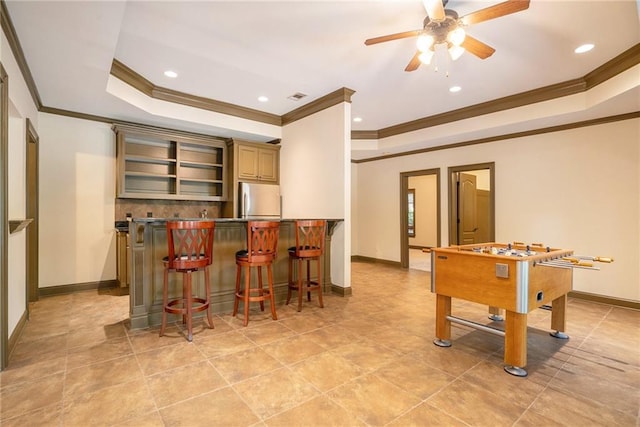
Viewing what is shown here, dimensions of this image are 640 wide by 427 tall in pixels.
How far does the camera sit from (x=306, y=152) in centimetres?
496

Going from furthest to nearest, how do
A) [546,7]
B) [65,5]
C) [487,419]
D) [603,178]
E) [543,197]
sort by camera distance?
[543,197]
[603,178]
[546,7]
[65,5]
[487,419]

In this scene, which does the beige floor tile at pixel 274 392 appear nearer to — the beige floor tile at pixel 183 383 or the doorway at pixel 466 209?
the beige floor tile at pixel 183 383

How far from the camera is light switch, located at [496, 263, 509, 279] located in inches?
87.2

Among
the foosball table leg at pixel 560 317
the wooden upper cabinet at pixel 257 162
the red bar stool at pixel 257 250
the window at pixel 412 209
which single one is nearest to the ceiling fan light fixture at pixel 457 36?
the red bar stool at pixel 257 250

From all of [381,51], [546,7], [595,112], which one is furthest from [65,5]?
[595,112]

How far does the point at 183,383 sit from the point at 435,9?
3.12m

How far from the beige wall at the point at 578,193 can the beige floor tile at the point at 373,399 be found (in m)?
3.95

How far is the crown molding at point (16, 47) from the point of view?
7.03 ft

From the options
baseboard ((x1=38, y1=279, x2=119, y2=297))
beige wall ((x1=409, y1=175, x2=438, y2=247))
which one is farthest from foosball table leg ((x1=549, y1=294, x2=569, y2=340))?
beige wall ((x1=409, y1=175, x2=438, y2=247))

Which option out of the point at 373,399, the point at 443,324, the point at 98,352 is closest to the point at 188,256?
the point at 98,352

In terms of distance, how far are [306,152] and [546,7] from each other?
3290 millimetres

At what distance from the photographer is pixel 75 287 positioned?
4.36m

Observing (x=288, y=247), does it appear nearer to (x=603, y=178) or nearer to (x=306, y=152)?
(x=306, y=152)

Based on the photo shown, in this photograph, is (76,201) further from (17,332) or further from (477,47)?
(477,47)
